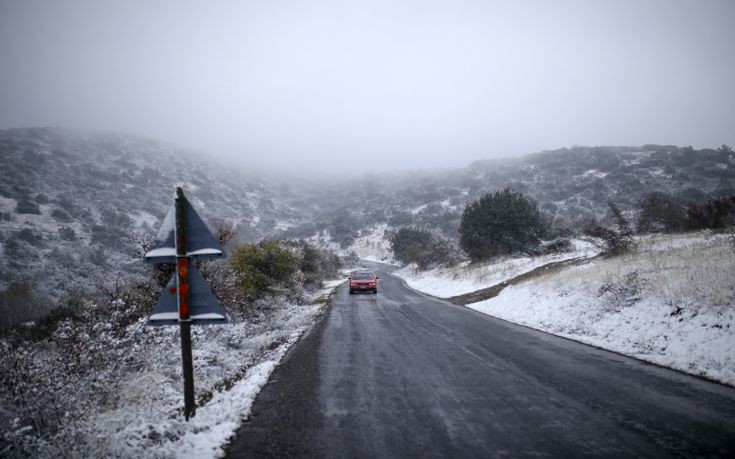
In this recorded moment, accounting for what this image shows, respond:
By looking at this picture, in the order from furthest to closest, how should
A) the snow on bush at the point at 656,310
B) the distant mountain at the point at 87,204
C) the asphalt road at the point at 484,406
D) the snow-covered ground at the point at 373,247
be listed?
the snow-covered ground at the point at 373,247 < the distant mountain at the point at 87,204 < the snow on bush at the point at 656,310 < the asphalt road at the point at 484,406

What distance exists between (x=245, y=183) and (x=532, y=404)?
7738 inches

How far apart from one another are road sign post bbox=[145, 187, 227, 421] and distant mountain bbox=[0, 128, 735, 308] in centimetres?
775

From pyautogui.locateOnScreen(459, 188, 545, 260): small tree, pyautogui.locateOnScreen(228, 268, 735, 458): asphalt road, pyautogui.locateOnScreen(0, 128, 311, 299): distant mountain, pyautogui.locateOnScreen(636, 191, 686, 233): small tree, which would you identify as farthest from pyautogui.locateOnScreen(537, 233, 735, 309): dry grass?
pyautogui.locateOnScreen(459, 188, 545, 260): small tree

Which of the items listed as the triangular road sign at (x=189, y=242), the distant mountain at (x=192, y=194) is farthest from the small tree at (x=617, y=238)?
the distant mountain at (x=192, y=194)

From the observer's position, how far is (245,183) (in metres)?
187

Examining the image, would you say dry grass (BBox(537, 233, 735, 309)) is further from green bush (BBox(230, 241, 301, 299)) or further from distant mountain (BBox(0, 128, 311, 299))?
green bush (BBox(230, 241, 301, 299))

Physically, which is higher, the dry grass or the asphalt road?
the dry grass

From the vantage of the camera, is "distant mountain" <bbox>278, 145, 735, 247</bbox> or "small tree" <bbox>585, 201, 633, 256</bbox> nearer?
"small tree" <bbox>585, 201, 633, 256</bbox>

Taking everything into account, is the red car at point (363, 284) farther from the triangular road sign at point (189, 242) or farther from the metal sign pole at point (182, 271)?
the triangular road sign at point (189, 242)

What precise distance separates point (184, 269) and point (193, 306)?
496mm

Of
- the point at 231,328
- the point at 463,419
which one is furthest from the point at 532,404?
the point at 231,328

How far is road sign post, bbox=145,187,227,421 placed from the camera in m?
4.38

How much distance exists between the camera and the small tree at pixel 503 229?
Result: 3288 centimetres

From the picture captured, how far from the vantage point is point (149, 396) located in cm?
565
